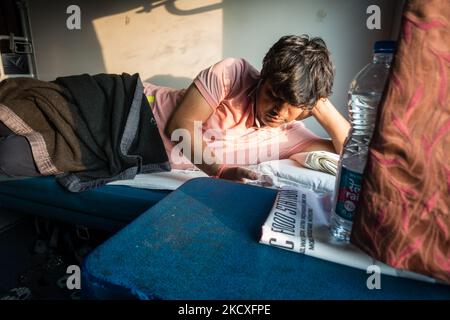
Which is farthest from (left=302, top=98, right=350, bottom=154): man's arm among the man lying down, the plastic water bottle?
the plastic water bottle

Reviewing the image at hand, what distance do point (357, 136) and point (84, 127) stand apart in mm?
890

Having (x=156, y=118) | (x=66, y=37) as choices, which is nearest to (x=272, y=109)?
(x=156, y=118)

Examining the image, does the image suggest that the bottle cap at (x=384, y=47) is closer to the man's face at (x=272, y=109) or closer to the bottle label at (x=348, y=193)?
the bottle label at (x=348, y=193)

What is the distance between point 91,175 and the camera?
0.96 meters

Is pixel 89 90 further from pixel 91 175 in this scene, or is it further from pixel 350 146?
pixel 350 146

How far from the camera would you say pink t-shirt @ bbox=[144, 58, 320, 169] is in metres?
1.04

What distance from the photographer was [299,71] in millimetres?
892

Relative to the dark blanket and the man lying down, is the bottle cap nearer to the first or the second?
the man lying down

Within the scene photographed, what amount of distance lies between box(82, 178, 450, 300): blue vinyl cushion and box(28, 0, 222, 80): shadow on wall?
1775 millimetres

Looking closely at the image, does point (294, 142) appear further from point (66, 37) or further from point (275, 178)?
point (66, 37)

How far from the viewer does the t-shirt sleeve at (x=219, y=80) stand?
101cm

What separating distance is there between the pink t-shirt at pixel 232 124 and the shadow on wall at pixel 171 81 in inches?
22.0
